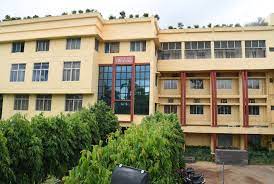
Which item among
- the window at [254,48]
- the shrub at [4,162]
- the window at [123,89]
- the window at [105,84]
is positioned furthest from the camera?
the window at [254,48]

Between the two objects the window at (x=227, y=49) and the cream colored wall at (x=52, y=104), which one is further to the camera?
the window at (x=227, y=49)

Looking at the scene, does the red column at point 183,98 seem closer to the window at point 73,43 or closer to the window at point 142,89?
the window at point 142,89

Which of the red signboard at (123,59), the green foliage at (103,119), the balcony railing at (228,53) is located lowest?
the green foliage at (103,119)

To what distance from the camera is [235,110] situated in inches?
1106

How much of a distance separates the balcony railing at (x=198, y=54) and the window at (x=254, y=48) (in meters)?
3.71

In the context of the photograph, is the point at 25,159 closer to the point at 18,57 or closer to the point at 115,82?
the point at 115,82

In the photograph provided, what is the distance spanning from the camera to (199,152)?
87.1 feet

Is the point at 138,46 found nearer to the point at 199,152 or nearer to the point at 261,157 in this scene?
the point at 199,152

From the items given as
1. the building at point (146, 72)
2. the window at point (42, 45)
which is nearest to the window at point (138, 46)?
the building at point (146, 72)

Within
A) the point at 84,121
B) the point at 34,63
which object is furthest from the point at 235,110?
the point at 34,63

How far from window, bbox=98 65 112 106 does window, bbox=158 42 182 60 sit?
614 cm

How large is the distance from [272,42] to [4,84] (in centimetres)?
2655

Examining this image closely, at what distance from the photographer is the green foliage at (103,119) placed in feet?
61.0

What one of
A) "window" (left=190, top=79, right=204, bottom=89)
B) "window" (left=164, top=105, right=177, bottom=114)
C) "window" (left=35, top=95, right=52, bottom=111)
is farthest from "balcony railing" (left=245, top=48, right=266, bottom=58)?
"window" (left=35, top=95, right=52, bottom=111)
